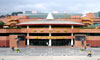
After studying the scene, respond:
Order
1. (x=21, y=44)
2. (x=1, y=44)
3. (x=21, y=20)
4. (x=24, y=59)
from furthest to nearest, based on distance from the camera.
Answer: (x=21, y=20)
(x=1, y=44)
(x=21, y=44)
(x=24, y=59)

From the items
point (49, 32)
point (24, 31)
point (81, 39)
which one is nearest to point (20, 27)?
point (24, 31)

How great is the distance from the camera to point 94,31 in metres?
59.3

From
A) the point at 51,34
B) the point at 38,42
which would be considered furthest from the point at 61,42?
the point at 38,42

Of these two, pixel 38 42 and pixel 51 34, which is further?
pixel 38 42

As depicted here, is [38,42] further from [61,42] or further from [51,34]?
[61,42]

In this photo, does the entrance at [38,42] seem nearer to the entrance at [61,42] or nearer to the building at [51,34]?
the building at [51,34]

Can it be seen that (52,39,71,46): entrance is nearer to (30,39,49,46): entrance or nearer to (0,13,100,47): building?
(0,13,100,47): building

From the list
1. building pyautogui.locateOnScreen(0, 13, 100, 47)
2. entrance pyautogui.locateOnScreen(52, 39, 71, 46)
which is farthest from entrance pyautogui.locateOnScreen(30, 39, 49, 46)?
entrance pyautogui.locateOnScreen(52, 39, 71, 46)

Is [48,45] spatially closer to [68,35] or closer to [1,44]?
[68,35]


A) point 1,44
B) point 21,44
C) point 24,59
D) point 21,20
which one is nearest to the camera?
point 24,59

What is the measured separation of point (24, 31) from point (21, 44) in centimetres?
493

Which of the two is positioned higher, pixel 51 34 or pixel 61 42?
pixel 51 34

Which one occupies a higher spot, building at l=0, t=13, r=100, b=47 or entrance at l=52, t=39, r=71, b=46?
building at l=0, t=13, r=100, b=47

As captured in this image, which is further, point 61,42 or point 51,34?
point 61,42
